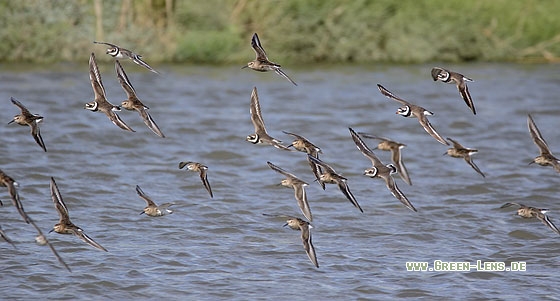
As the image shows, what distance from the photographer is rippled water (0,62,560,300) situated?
10586mm

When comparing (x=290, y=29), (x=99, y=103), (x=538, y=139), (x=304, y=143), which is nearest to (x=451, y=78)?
(x=538, y=139)

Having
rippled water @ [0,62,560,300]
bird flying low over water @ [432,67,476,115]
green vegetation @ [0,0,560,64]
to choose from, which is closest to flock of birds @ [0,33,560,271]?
bird flying low over water @ [432,67,476,115]

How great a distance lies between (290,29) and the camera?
24656mm

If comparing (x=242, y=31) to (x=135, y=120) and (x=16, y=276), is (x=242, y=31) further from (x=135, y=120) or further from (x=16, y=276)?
(x=16, y=276)

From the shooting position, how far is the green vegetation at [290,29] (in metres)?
23.9

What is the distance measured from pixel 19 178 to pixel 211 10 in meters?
10.6

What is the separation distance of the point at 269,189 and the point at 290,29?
10.3 metres

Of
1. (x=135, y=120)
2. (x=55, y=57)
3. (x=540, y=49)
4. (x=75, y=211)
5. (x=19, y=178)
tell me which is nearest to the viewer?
(x=75, y=211)

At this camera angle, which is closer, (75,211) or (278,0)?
(75,211)

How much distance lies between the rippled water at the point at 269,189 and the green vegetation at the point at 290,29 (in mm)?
607

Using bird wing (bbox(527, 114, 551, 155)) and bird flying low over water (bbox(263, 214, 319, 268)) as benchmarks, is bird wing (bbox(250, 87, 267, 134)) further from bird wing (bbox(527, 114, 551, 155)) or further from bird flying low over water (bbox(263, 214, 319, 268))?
bird wing (bbox(527, 114, 551, 155))

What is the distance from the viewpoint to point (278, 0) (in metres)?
25.1

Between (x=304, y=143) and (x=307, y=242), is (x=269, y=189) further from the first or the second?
(x=307, y=242)

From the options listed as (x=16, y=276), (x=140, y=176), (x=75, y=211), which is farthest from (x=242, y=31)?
(x=16, y=276)
